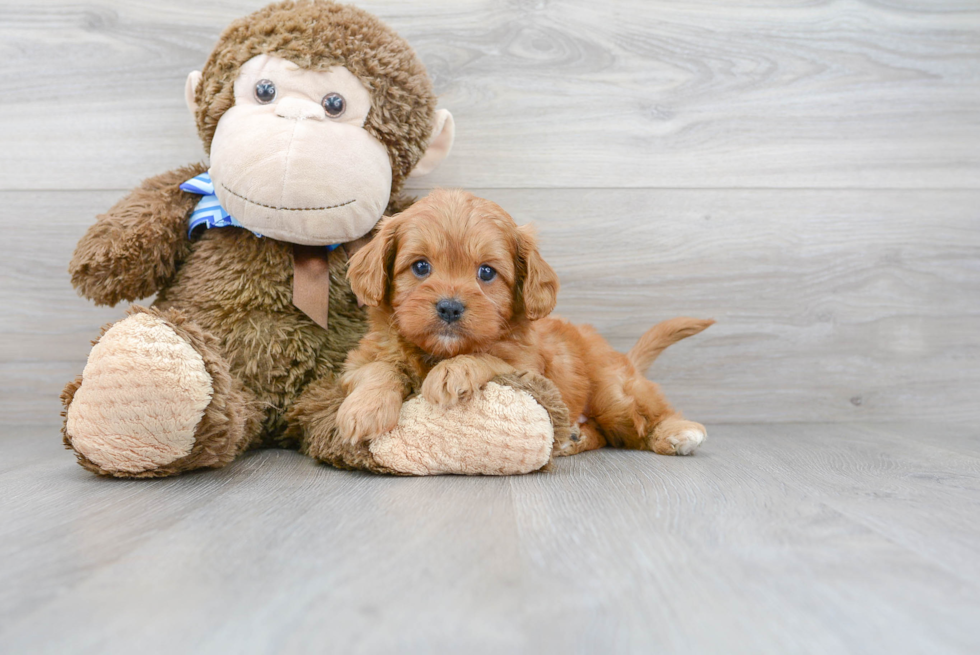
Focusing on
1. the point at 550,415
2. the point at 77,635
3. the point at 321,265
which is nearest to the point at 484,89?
the point at 321,265

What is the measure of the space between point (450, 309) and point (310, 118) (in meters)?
0.58

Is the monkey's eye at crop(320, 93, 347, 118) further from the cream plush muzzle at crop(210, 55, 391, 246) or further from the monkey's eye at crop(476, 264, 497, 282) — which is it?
the monkey's eye at crop(476, 264, 497, 282)

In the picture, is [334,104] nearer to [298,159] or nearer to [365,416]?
[298,159]

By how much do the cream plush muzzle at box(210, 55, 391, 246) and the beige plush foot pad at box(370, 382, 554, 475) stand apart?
512 millimetres

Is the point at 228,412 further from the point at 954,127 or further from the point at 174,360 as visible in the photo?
the point at 954,127

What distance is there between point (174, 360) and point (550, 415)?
2.43 ft

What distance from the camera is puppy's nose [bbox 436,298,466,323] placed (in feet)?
4.47

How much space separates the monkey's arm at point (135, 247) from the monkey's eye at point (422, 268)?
2.13 feet

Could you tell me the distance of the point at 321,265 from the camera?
1.70 meters

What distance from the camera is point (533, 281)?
148 centimetres

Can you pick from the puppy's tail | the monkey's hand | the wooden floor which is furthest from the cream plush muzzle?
the puppy's tail

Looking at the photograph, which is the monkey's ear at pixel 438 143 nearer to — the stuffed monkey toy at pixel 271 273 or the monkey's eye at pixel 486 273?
the stuffed monkey toy at pixel 271 273

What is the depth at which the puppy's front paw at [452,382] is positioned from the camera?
136cm

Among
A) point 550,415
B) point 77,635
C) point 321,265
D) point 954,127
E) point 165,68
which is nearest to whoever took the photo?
point 77,635
